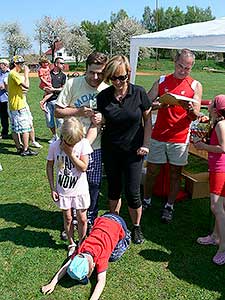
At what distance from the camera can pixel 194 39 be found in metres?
4.36

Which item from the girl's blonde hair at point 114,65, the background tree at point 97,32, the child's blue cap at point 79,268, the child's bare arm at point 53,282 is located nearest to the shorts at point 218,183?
the girl's blonde hair at point 114,65

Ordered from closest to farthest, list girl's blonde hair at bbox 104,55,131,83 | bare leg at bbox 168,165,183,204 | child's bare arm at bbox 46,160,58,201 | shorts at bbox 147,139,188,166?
girl's blonde hair at bbox 104,55,131,83 < child's bare arm at bbox 46,160,58,201 < shorts at bbox 147,139,188,166 < bare leg at bbox 168,165,183,204

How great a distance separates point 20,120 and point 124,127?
3425 mm

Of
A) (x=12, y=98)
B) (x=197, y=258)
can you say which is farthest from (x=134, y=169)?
(x=12, y=98)

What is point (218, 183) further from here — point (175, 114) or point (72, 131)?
point (72, 131)

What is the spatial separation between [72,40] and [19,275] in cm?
6310

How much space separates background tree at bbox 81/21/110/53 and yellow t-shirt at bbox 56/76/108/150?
6480 centimetres

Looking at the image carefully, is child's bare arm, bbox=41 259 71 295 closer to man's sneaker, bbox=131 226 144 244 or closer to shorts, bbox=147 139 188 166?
man's sneaker, bbox=131 226 144 244

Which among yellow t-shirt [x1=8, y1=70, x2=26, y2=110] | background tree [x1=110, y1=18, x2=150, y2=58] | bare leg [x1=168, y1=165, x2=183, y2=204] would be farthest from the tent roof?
background tree [x1=110, y1=18, x2=150, y2=58]

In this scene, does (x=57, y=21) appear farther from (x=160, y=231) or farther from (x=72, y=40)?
(x=160, y=231)

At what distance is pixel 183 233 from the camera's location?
11.3 ft

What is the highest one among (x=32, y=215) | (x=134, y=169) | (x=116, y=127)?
(x=116, y=127)

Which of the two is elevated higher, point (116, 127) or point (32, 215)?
point (116, 127)

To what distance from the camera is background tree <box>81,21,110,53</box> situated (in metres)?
66.4
